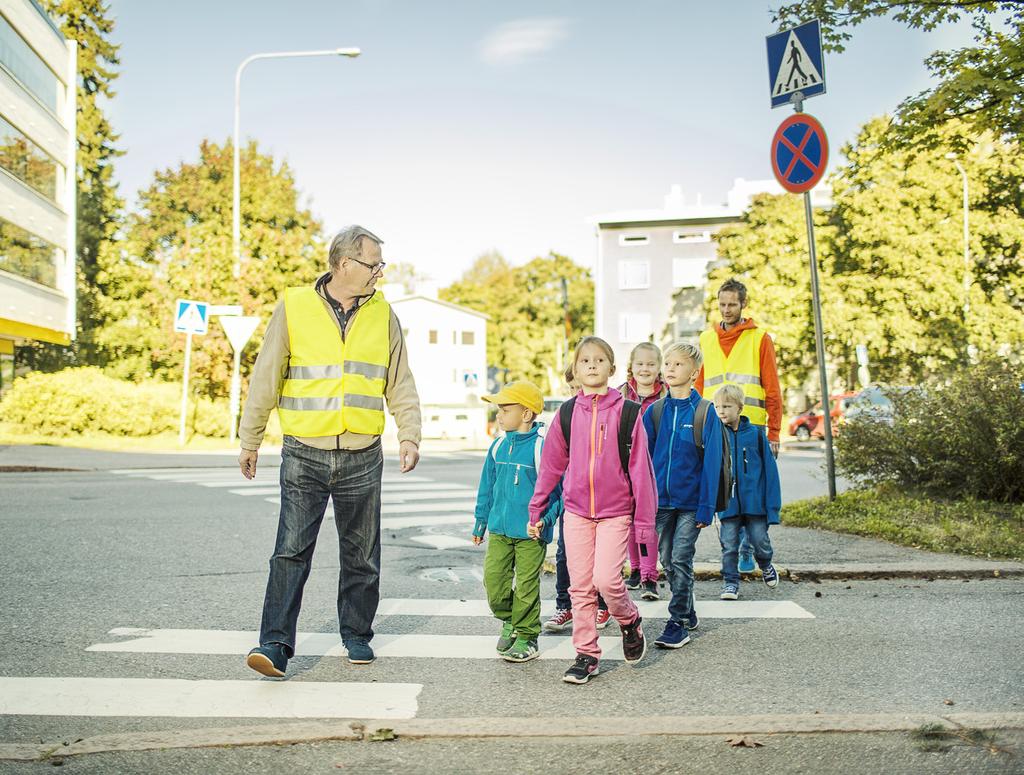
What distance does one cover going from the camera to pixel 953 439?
389 inches

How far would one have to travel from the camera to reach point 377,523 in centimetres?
494

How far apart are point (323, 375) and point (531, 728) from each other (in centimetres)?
191

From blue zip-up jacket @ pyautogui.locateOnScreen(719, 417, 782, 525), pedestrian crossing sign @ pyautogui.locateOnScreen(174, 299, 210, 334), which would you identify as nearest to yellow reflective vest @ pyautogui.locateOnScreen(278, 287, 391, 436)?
blue zip-up jacket @ pyautogui.locateOnScreen(719, 417, 782, 525)

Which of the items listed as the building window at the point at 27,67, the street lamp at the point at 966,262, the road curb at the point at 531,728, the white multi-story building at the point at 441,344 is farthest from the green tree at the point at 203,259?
the road curb at the point at 531,728

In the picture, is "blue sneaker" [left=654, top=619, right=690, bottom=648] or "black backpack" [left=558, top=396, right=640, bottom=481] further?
"blue sneaker" [left=654, top=619, right=690, bottom=648]

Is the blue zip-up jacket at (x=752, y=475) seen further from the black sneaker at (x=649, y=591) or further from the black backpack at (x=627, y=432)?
the black backpack at (x=627, y=432)

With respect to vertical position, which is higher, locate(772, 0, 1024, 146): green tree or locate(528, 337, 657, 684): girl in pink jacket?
locate(772, 0, 1024, 146): green tree

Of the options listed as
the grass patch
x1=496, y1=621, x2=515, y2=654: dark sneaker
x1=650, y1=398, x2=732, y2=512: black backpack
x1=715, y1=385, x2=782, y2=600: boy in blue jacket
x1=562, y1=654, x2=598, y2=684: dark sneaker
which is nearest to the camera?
x1=562, y1=654, x2=598, y2=684: dark sneaker

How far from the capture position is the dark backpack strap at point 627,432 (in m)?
4.80

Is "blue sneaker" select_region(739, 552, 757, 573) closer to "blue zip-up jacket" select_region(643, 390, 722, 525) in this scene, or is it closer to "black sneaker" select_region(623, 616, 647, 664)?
"blue zip-up jacket" select_region(643, 390, 722, 525)

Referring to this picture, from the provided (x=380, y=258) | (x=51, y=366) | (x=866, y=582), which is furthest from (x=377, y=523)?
(x=51, y=366)

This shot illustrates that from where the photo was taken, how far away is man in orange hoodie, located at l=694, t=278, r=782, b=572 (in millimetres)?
7438

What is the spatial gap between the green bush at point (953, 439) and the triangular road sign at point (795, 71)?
343 cm

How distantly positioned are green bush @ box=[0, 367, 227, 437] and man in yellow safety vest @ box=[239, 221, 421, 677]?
23097 mm
